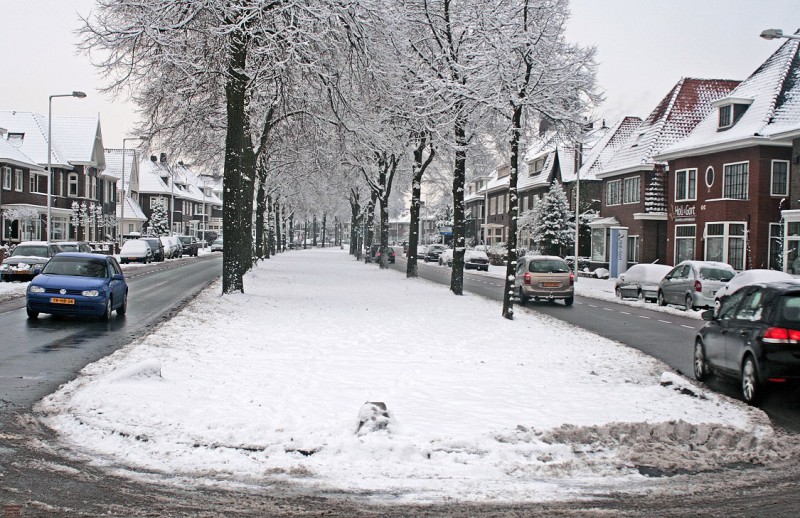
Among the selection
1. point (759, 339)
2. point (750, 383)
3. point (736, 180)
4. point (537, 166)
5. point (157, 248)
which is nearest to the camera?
point (759, 339)

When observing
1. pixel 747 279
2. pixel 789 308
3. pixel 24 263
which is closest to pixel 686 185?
pixel 747 279

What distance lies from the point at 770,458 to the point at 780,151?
30.4 metres

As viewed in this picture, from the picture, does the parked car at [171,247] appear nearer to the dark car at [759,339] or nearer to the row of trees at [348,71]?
the row of trees at [348,71]

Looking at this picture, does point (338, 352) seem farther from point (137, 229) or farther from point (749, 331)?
point (137, 229)

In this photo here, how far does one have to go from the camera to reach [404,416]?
8148mm

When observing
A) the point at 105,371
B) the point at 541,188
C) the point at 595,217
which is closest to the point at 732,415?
the point at 105,371

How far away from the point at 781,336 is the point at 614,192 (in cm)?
3941

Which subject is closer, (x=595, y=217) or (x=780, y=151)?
(x=780, y=151)

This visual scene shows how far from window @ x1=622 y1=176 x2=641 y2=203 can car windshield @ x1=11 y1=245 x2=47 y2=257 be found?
1248 inches

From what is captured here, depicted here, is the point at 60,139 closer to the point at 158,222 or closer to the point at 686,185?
the point at 158,222

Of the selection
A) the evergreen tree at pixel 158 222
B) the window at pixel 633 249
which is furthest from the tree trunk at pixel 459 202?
the evergreen tree at pixel 158 222

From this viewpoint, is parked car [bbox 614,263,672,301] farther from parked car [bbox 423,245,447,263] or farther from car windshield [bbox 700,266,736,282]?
parked car [bbox 423,245,447,263]

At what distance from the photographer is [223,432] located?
7336 millimetres

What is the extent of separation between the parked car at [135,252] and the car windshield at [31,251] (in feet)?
63.1
